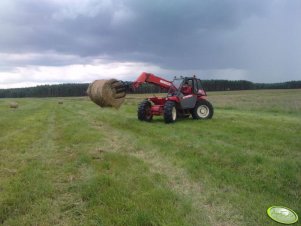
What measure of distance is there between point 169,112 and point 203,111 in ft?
8.31

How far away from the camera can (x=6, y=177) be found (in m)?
6.55

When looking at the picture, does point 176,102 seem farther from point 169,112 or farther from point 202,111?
point 202,111

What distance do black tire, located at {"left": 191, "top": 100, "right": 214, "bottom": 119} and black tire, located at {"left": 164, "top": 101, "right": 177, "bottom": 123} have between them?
163cm

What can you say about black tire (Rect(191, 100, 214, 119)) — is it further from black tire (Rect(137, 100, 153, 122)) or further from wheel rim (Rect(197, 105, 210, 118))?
black tire (Rect(137, 100, 153, 122))

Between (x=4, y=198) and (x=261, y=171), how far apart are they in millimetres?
4408

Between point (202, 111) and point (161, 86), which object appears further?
point (202, 111)

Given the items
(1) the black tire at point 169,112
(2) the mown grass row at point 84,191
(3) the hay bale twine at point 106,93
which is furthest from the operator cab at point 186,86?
(2) the mown grass row at point 84,191

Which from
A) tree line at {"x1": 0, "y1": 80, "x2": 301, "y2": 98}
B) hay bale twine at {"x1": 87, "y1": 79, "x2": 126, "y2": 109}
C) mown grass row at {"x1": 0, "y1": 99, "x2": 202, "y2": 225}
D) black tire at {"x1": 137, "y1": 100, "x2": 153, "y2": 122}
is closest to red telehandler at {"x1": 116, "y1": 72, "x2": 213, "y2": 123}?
black tire at {"x1": 137, "y1": 100, "x2": 153, "y2": 122}

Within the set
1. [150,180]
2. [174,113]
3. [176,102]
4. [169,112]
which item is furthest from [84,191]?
[176,102]

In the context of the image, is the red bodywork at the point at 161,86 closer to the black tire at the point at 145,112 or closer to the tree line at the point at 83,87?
the black tire at the point at 145,112

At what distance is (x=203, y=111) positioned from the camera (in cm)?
1678

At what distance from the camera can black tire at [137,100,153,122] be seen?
16.0 metres

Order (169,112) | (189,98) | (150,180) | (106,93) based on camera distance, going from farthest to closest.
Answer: (189,98) → (169,112) → (106,93) → (150,180)

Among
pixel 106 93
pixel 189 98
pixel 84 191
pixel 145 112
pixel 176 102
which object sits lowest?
pixel 84 191
